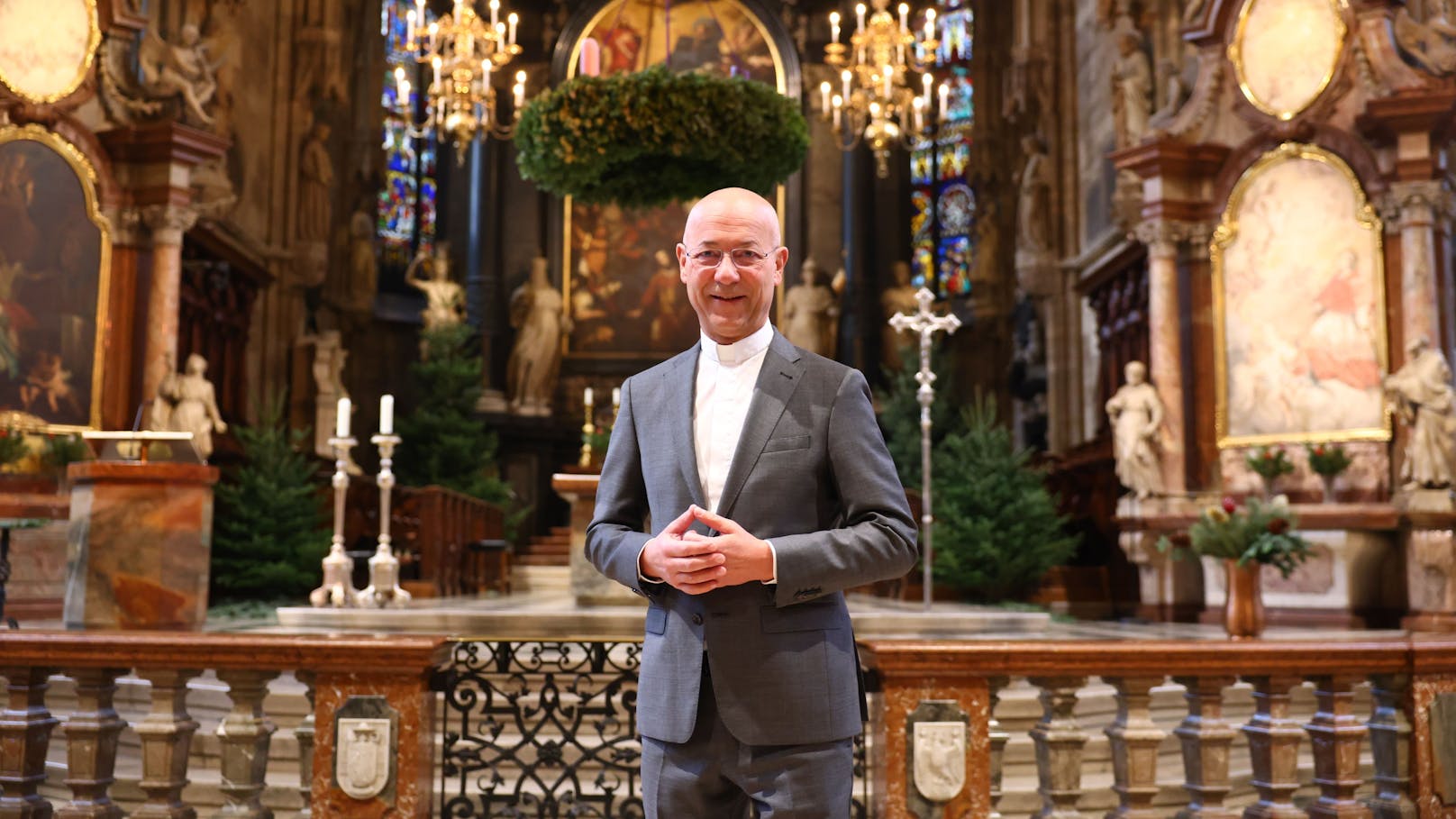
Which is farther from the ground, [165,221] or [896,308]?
[896,308]

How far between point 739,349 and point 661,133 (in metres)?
4.23

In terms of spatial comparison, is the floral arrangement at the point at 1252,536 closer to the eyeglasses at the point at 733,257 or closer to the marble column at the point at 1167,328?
the marble column at the point at 1167,328

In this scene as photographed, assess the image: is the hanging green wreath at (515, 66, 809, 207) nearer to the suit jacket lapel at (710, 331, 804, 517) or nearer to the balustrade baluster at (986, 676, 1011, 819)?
the balustrade baluster at (986, 676, 1011, 819)

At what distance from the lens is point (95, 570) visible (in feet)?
21.7

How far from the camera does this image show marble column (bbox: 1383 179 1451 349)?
408 inches

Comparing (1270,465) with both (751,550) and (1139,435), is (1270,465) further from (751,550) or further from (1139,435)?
(751,550)

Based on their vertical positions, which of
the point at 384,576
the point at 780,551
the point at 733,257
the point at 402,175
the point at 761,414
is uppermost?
the point at 402,175

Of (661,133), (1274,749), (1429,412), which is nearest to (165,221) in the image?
(661,133)

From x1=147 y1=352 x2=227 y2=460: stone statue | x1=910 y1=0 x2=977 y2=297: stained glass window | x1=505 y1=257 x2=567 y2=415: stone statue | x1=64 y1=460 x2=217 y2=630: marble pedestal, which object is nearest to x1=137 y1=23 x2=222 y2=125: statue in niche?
x1=147 y1=352 x2=227 y2=460: stone statue

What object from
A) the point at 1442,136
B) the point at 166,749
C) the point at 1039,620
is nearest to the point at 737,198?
the point at 166,749

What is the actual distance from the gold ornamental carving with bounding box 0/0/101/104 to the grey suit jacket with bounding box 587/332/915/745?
1055 cm

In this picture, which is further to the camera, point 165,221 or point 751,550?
point 165,221

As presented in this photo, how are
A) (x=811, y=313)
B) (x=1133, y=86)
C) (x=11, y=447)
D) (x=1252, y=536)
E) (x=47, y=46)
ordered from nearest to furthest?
(x=1252, y=536)
(x=11, y=447)
(x=47, y=46)
(x=1133, y=86)
(x=811, y=313)

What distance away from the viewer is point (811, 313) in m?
19.9
